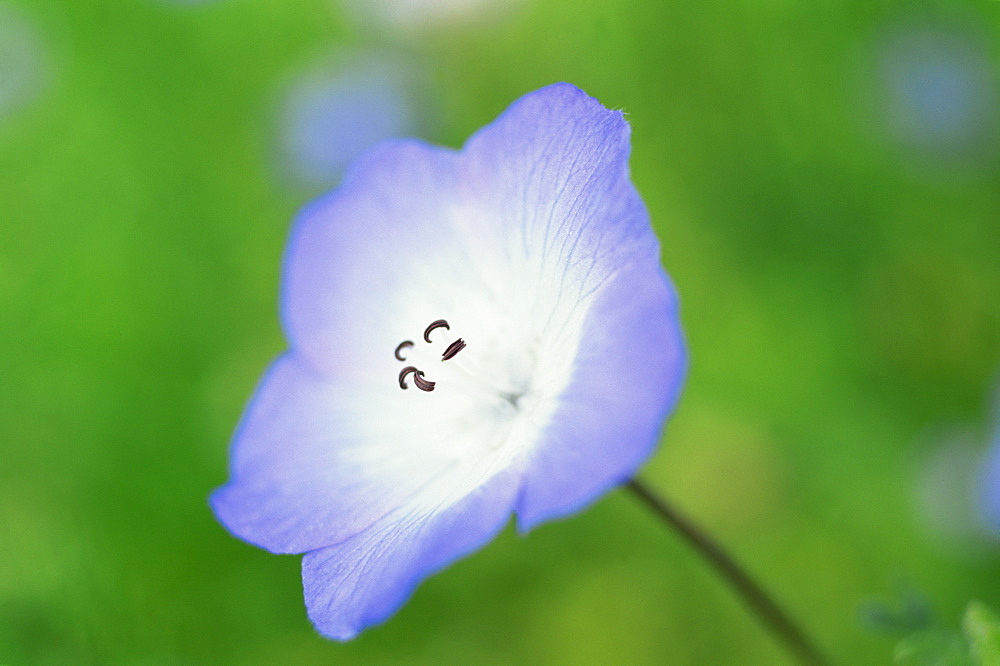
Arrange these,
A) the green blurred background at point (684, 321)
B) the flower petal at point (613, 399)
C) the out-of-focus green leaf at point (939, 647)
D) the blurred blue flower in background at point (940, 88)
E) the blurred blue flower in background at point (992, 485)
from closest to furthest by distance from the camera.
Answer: the flower petal at point (613, 399)
the out-of-focus green leaf at point (939, 647)
the blurred blue flower in background at point (992, 485)
the green blurred background at point (684, 321)
the blurred blue flower in background at point (940, 88)

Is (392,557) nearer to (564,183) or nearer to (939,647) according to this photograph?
(564,183)

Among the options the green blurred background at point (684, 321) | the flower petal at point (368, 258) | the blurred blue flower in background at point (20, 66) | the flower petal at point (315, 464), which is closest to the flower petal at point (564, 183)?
the flower petal at point (368, 258)

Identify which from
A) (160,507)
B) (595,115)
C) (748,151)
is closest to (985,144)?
(748,151)

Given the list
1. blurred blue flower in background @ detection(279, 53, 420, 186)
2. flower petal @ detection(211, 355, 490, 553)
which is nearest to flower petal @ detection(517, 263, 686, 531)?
flower petal @ detection(211, 355, 490, 553)

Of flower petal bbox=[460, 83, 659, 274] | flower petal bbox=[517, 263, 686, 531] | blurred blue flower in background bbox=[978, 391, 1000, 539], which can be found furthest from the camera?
blurred blue flower in background bbox=[978, 391, 1000, 539]

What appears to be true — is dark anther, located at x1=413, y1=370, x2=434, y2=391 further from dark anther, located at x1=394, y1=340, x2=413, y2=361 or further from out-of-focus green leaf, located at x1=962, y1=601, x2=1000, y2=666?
out-of-focus green leaf, located at x1=962, y1=601, x2=1000, y2=666

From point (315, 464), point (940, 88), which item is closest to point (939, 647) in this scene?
point (315, 464)

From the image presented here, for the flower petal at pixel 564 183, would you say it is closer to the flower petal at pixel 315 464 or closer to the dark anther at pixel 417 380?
the dark anther at pixel 417 380
